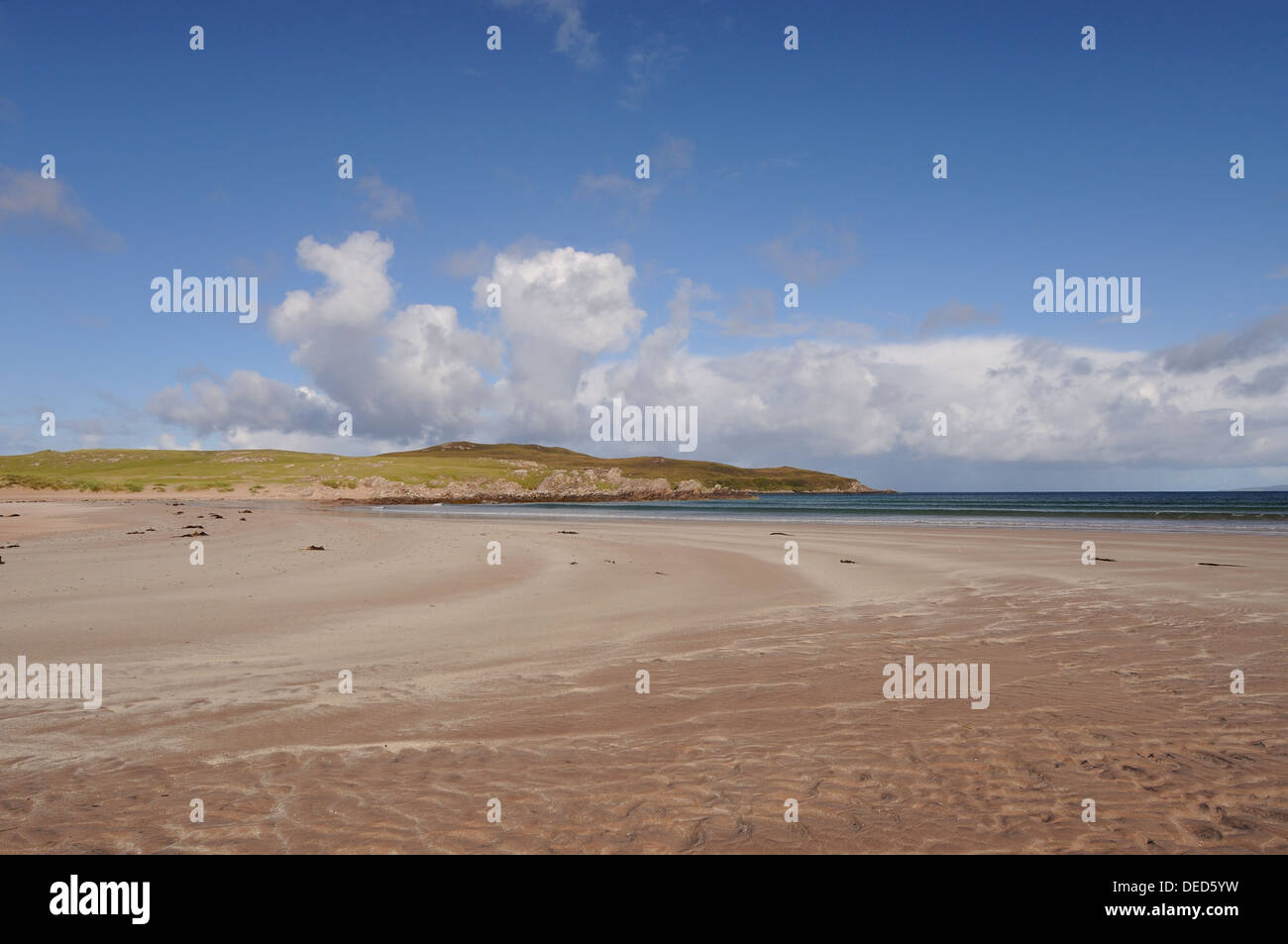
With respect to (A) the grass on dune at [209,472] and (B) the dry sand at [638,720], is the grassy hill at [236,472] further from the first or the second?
(B) the dry sand at [638,720]

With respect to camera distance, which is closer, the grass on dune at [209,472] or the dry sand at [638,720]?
the dry sand at [638,720]

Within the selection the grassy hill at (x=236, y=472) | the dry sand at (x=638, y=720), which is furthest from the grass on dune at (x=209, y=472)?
the dry sand at (x=638, y=720)

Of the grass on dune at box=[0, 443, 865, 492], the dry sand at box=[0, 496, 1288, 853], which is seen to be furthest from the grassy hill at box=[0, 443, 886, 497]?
the dry sand at box=[0, 496, 1288, 853]

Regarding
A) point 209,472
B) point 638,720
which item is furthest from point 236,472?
point 638,720

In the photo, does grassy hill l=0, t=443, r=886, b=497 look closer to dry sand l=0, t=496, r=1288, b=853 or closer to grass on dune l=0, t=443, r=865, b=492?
grass on dune l=0, t=443, r=865, b=492

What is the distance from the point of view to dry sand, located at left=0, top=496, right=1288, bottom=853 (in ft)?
16.0

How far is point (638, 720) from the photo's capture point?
7.31 metres

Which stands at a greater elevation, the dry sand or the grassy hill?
the grassy hill

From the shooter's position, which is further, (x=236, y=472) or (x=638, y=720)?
(x=236, y=472)

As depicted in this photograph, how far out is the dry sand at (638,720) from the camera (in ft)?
16.0

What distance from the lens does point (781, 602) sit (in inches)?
583

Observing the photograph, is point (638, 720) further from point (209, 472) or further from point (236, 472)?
point (209, 472)

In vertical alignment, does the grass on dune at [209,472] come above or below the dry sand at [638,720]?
above
